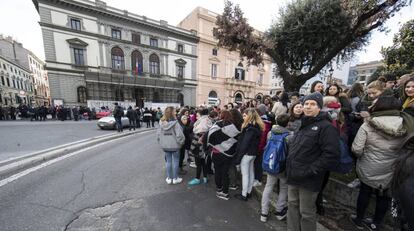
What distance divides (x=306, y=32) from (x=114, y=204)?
10.0 m

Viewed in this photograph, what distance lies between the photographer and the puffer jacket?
200 cm

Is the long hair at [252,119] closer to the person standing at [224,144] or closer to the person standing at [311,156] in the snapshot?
the person standing at [224,144]

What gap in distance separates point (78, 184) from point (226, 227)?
3548 mm

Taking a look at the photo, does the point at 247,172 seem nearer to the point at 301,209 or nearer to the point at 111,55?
the point at 301,209

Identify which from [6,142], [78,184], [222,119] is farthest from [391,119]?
[6,142]

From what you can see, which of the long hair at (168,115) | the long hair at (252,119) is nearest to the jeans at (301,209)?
the long hair at (252,119)

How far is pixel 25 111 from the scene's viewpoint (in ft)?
58.0

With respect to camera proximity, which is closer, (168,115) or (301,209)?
(301,209)

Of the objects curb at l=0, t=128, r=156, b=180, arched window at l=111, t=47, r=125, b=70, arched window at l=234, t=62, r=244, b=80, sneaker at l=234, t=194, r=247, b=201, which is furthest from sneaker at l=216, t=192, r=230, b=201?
arched window at l=234, t=62, r=244, b=80

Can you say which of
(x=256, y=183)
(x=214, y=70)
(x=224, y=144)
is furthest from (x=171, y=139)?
(x=214, y=70)

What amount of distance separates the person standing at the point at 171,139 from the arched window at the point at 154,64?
2671cm

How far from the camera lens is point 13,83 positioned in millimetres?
41781

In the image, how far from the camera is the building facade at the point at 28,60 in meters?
43.2

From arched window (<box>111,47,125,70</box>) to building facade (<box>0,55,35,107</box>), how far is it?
2644 cm
